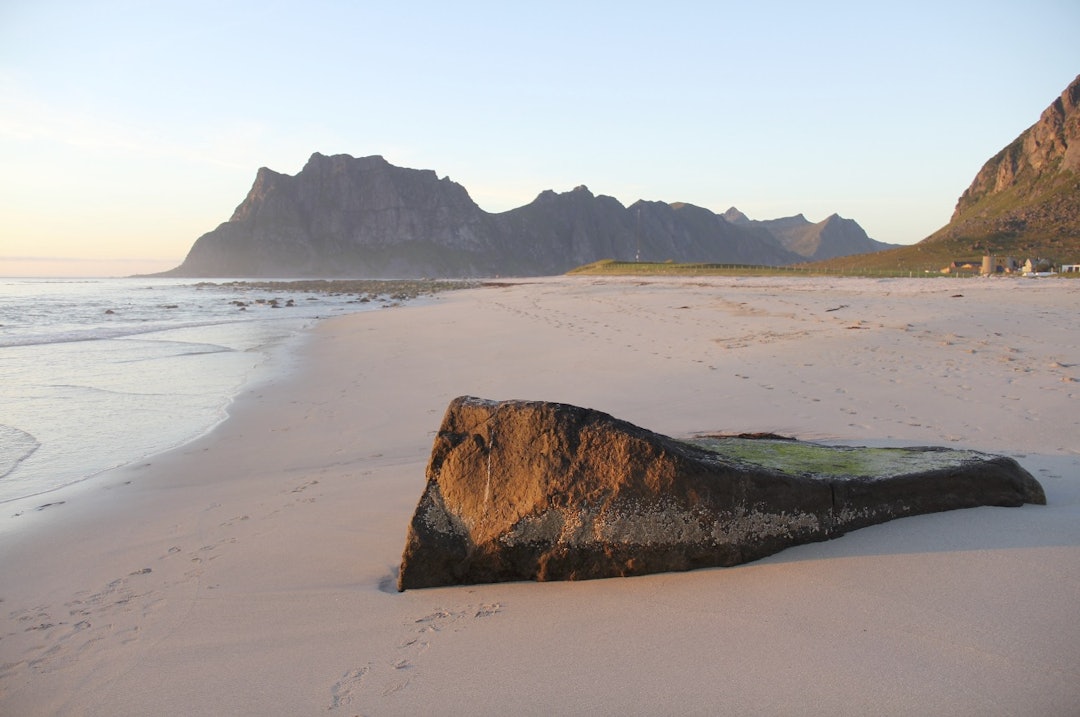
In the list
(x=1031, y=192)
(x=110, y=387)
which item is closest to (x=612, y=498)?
(x=110, y=387)

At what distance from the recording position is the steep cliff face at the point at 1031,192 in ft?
195

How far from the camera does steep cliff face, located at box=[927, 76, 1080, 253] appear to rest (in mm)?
59500

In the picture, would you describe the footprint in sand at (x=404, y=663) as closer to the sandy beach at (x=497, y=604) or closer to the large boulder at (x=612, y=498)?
the sandy beach at (x=497, y=604)

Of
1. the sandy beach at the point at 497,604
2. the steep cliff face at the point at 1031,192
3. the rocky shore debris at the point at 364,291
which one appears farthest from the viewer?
the steep cliff face at the point at 1031,192

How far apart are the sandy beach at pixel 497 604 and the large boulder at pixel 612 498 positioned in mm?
119

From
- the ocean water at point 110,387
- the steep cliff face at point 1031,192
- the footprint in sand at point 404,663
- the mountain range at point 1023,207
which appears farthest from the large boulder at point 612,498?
the steep cliff face at point 1031,192

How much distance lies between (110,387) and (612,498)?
10.9 meters

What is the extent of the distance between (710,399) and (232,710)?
257 inches

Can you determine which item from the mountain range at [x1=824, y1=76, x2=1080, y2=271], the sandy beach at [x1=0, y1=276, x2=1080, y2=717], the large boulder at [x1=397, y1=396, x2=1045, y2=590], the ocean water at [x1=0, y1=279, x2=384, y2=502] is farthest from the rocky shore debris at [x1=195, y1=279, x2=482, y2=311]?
the large boulder at [x1=397, y1=396, x2=1045, y2=590]

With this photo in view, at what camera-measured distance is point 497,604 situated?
3.26m

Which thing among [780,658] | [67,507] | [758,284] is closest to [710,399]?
[780,658]

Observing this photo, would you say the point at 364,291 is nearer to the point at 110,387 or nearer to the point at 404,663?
the point at 110,387

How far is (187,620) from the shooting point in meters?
3.31

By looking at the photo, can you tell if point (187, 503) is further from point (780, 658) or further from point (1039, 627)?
point (1039, 627)
